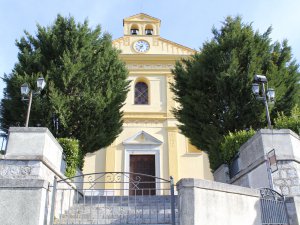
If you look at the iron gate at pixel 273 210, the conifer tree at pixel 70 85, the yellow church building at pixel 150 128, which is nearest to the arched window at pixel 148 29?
the yellow church building at pixel 150 128

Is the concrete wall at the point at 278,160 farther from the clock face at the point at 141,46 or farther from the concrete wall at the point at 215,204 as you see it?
the clock face at the point at 141,46

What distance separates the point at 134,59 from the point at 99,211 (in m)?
14.1

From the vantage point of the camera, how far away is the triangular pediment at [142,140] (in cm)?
1844

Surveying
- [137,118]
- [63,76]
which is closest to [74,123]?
[63,76]

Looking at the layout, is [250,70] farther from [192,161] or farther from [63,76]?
[192,161]

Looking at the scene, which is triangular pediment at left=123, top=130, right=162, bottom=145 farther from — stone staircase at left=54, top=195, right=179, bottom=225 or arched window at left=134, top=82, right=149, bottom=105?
stone staircase at left=54, top=195, right=179, bottom=225

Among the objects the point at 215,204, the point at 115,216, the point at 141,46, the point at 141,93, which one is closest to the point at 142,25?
the point at 141,46

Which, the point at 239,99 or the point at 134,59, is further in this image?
the point at 134,59

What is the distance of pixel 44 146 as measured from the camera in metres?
8.14

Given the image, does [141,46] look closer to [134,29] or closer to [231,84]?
[134,29]

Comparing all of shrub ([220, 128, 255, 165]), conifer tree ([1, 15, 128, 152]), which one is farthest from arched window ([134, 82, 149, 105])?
shrub ([220, 128, 255, 165])

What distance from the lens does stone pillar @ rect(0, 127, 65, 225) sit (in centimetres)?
632

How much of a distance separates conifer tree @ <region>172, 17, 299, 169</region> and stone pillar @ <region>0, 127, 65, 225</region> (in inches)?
193

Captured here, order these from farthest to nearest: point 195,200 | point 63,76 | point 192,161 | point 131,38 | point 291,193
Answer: point 131,38 < point 192,161 < point 63,76 < point 291,193 < point 195,200
